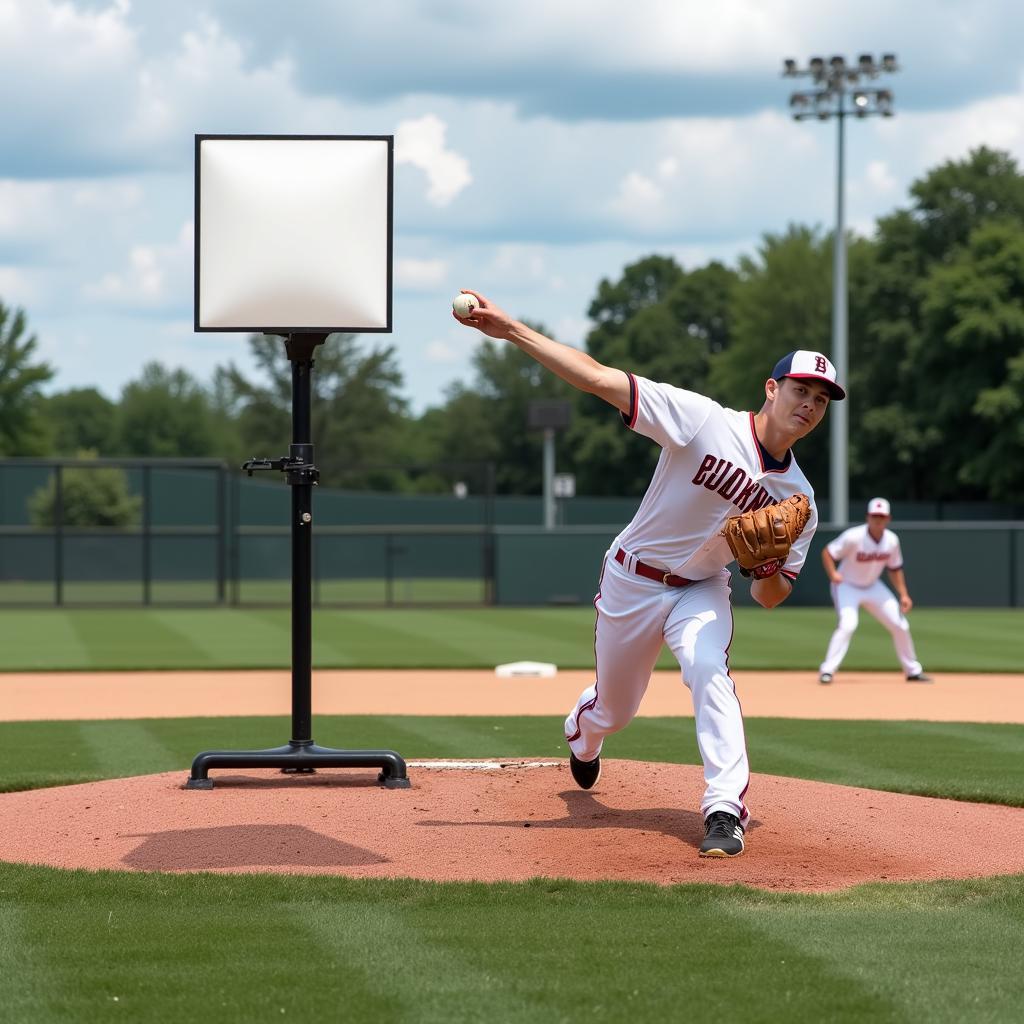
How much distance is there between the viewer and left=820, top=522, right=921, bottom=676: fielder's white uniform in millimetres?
16312

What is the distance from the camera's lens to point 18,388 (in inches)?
2837

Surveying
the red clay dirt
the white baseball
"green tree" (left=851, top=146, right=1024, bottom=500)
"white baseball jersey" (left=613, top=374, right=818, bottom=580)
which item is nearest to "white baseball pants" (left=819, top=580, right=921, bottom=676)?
the red clay dirt

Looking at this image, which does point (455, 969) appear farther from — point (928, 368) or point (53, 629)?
point (928, 368)

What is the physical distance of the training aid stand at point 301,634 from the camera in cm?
771

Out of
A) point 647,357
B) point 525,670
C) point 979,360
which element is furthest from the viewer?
point 647,357

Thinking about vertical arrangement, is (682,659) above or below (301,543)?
below

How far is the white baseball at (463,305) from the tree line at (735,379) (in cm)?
2167

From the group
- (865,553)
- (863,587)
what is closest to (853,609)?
(863,587)

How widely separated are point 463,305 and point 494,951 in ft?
7.87

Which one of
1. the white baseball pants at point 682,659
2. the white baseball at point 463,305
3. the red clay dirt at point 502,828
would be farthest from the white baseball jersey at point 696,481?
the red clay dirt at point 502,828

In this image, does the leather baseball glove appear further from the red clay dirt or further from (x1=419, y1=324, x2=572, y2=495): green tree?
(x1=419, y1=324, x2=572, y2=495): green tree

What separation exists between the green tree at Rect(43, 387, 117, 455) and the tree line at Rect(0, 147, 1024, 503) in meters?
0.16

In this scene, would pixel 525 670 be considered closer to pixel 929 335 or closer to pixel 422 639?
pixel 422 639

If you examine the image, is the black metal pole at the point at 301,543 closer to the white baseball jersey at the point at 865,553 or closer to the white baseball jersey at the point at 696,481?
the white baseball jersey at the point at 696,481
